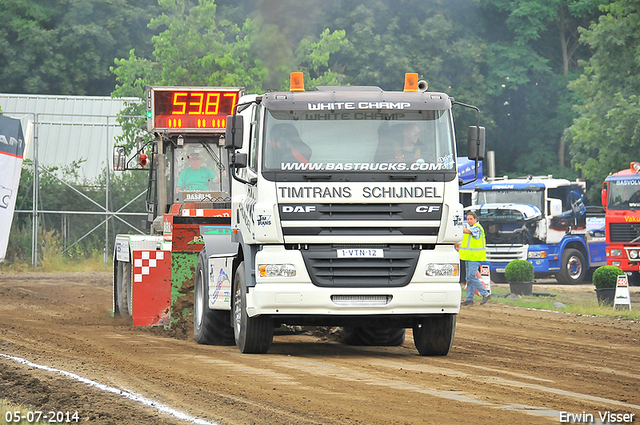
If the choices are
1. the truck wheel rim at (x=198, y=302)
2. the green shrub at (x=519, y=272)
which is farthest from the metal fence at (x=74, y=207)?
the truck wheel rim at (x=198, y=302)

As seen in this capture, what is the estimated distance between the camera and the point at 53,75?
147 feet

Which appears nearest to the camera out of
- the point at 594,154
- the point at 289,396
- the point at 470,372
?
the point at 289,396

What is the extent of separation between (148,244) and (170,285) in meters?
0.72

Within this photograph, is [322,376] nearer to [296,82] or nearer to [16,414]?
[16,414]

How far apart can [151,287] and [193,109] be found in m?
3.48

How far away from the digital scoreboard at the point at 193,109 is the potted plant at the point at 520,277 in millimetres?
9409

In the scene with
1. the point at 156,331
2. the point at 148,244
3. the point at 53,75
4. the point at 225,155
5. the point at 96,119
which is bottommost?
the point at 156,331

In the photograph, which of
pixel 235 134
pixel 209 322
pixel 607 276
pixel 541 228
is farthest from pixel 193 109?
pixel 541 228

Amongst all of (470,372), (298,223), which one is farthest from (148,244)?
(470,372)

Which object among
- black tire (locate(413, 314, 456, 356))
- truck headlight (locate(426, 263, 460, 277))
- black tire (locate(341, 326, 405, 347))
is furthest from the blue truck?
truck headlight (locate(426, 263, 460, 277))

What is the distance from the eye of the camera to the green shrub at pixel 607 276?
19578 millimetres

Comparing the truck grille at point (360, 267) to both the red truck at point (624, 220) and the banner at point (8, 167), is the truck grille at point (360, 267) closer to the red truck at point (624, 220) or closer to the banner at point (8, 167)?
the banner at point (8, 167)

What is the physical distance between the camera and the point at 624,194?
2569cm

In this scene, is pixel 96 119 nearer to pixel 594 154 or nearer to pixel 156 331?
pixel 594 154
